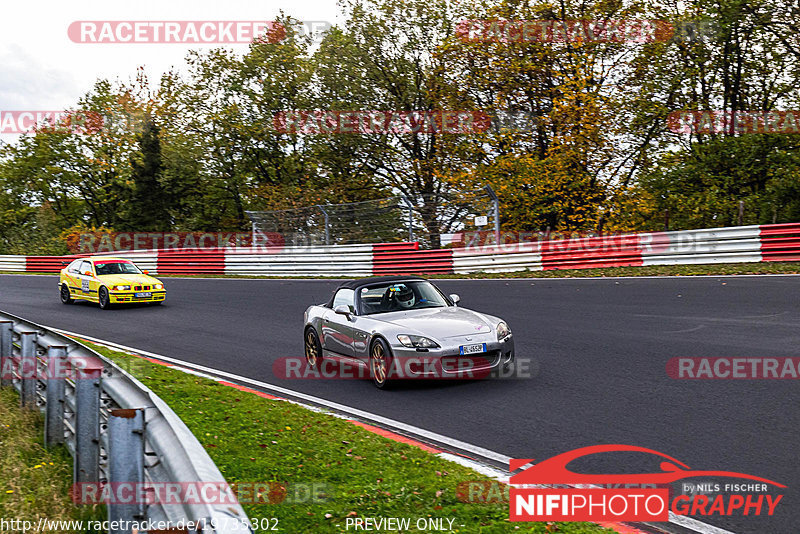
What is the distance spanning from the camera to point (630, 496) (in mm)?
5008

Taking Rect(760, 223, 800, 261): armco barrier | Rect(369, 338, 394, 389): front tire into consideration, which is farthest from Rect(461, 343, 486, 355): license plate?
Rect(760, 223, 800, 261): armco barrier

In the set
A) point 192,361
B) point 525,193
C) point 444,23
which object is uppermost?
point 444,23

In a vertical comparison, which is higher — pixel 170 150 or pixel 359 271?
pixel 170 150

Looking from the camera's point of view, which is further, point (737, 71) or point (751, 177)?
point (737, 71)

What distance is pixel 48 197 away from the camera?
62.8 meters

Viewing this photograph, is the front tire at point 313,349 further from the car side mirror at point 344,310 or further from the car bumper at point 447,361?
the car bumper at point 447,361

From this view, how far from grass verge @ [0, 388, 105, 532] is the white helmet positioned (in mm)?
4524

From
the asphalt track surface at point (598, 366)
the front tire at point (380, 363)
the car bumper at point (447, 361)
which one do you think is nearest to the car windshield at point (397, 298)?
the front tire at point (380, 363)

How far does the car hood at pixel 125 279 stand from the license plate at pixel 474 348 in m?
13.8

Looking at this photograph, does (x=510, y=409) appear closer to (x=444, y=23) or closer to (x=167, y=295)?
(x=167, y=295)

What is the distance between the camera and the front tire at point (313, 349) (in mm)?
10625

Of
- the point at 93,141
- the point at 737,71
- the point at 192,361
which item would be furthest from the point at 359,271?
the point at 93,141

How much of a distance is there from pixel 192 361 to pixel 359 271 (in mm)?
13654

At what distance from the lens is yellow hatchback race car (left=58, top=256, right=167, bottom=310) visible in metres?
19.7
